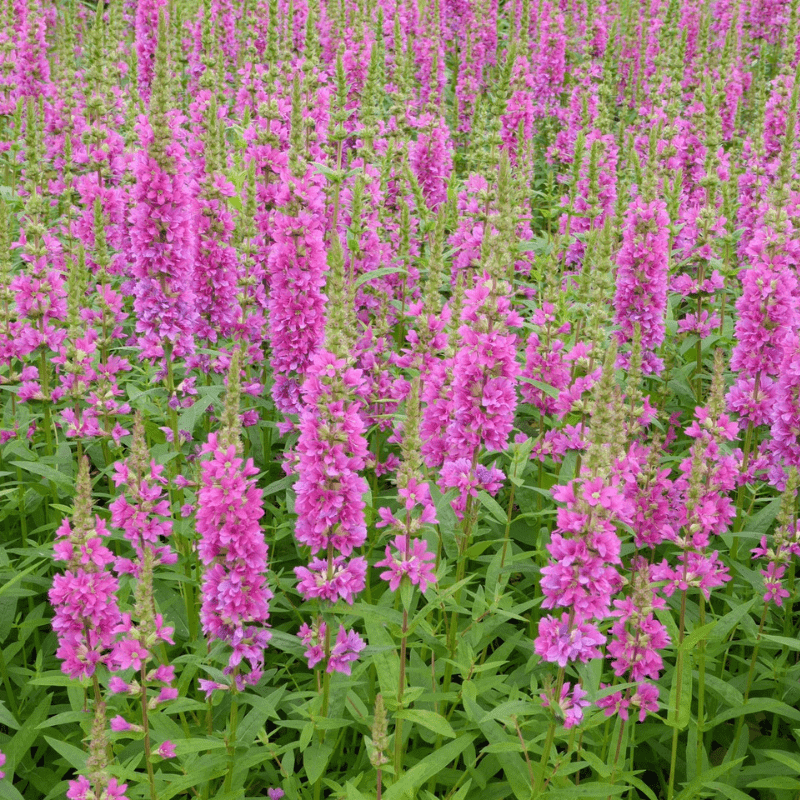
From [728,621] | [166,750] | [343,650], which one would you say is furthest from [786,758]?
[166,750]

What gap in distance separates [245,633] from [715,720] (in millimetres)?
2511

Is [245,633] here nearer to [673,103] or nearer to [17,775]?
[17,775]

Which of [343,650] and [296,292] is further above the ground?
[296,292]

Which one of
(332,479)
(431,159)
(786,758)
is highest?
(431,159)

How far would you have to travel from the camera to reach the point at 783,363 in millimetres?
5266

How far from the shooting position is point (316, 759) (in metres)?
4.11

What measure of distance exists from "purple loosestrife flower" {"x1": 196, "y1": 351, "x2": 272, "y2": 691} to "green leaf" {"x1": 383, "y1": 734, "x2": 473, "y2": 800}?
2.78 feet

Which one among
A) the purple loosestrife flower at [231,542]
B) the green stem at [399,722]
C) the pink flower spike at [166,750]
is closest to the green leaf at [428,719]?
the green stem at [399,722]

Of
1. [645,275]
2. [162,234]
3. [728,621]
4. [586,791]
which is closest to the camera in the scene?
[586,791]

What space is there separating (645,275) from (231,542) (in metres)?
3.76

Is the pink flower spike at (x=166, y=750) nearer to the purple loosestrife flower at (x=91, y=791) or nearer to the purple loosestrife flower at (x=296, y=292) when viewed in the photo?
the purple loosestrife flower at (x=91, y=791)

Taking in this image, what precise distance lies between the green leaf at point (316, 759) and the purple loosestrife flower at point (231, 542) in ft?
1.91

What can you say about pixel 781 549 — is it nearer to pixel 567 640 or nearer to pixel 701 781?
pixel 701 781

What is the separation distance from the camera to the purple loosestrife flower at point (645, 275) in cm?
612
